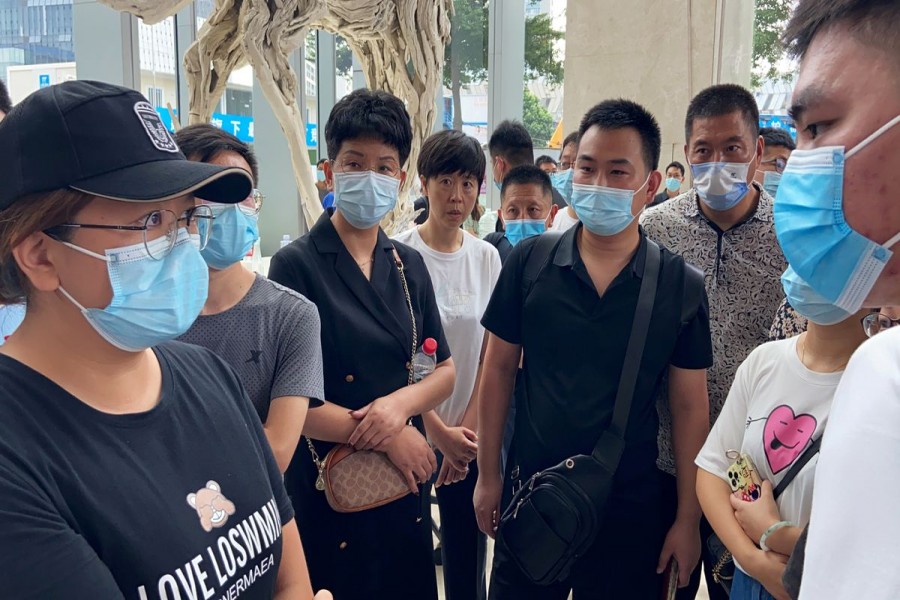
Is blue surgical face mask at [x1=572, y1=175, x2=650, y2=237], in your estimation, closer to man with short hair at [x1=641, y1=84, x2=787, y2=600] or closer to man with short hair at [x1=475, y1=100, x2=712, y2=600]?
man with short hair at [x1=475, y1=100, x2=712, y2=600]

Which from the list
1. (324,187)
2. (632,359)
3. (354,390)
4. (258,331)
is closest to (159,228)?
(258,331)

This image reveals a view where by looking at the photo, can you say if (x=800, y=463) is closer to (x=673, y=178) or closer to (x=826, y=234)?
(x=826, y=234)

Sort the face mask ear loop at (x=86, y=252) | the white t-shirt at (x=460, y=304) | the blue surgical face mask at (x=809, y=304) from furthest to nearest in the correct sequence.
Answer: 1. the white t-shirt at (x=460, y=304)
2. the blue surgical face mask at (x=809, y=304)
3. the face mask ear loop at (x=86, y=252)

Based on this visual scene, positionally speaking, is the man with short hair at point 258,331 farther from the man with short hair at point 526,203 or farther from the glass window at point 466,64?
the glass window at point 466,64

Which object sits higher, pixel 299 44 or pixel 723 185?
pixel 299 44

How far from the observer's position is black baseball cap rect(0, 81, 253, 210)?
92cm

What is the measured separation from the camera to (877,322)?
135 cm

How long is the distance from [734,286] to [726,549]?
2.65 feet

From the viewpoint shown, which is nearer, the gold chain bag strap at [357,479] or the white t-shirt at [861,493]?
the white t-shirt at [861,493]

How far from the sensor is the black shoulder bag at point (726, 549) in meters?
1.40

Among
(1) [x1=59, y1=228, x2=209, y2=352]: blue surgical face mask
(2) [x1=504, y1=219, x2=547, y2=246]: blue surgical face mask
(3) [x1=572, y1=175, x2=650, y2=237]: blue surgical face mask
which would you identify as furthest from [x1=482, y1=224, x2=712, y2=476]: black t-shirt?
(2) [x1=504, y1=219, x2=547, y2=246]: blue surgical face mask

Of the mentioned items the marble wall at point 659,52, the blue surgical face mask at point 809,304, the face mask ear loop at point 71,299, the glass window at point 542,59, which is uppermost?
the glass window at point 542,59

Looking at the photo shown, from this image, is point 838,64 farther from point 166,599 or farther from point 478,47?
point 478,47

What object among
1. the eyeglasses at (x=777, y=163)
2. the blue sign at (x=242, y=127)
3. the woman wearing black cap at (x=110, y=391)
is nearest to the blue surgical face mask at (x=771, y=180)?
the eyeglasses at (x=777, y=163)
